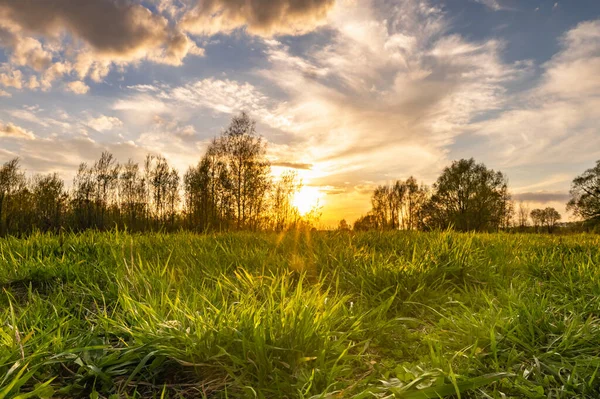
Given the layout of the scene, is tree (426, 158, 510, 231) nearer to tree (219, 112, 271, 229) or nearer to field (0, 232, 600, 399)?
tree (219, 112, 271, 229)

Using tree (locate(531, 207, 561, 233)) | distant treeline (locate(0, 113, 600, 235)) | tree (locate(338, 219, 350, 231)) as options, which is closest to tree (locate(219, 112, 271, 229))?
distant treeline (locate(0, 113, 600, 235))

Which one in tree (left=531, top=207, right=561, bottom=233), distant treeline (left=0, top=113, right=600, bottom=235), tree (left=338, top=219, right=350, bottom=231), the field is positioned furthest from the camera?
tree (left=531, top=207, right=561, bottom=233)

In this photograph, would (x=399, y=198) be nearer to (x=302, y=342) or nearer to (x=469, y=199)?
→ (x=469, y=199)

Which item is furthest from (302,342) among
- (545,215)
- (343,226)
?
(545,215)

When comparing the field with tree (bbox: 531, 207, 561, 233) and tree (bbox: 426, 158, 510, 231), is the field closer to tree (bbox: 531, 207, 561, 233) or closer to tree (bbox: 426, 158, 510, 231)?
tree (bbox: 426, 158, 510, 231)

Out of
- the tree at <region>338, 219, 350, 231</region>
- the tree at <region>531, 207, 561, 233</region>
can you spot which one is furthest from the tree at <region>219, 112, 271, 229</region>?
the tree at <region>531, 207, 561, 233</region>

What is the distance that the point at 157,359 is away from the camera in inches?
93.4

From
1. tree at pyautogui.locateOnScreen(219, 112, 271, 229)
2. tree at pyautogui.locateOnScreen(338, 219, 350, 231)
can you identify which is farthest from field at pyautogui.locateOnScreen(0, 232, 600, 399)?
tree at pyautogui.locateOnScreen(219, 112, 271, 229)

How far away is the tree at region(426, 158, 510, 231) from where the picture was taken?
39.0 meters

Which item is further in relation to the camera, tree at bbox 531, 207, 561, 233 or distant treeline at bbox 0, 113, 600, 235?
tree at bbox 531, 207, 561, 233

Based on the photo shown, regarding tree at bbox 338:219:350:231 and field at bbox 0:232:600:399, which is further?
tree at bbox 338:219:350:231

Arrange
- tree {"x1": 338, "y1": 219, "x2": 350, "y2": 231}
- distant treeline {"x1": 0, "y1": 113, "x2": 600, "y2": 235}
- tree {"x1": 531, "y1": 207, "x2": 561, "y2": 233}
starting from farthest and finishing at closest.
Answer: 1. tree {"x1": 531, "y1": 207, "x2": 561, "y2": 233}
2. distant treeline {"x1": 0, "y1": 113, "x2": 600, "y2": 235}
3. tree {"x1": 338, "y1": 219, "x2": 350, "y2": 231}

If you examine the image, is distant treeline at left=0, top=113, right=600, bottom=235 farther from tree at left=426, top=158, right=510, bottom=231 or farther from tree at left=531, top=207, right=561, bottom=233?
tree at left=531, top=207, right=561, bottom=233

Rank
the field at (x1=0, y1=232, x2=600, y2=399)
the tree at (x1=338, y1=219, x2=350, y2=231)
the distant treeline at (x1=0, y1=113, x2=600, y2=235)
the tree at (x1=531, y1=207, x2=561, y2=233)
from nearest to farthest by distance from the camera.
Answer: the field at (x1=0, y1=232, x2=600, y2=399)
the tree at (x1=338, y1=219, x2=350, y2=231)
the distant treeline at (x1=0, y1=113, x2=600, y2=235)
the tree at (x1=531, y1=207, x2=561, y2=233)
